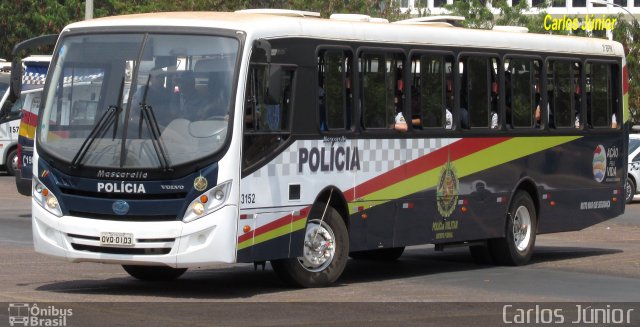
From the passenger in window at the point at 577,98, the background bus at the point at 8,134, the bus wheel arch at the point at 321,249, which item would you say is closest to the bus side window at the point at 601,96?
the passenger in window at the point at 577,98

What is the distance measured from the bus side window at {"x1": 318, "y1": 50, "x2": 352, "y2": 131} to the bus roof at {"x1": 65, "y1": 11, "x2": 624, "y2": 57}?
22 cm

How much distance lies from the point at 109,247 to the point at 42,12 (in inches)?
1661

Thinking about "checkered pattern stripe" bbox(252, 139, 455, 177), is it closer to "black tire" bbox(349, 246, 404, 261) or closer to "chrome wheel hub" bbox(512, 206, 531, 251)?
"chrome wheel hub" bbox(512, 206, 531, 251)

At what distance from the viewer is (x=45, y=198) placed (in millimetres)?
13672

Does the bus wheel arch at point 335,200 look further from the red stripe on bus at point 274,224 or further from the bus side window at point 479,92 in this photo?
the bus side window at point 479,92

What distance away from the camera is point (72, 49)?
46.3ft

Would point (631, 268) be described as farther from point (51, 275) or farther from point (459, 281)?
point (51, 275)

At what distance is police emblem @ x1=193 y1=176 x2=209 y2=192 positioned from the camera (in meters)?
13.1

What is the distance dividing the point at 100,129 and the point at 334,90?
268 centimetres

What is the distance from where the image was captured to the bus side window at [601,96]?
774 inches

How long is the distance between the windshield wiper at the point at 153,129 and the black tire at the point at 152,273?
7.16 ft
